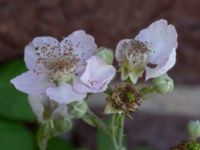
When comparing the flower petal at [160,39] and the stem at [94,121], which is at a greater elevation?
the flower petal at [160,39]

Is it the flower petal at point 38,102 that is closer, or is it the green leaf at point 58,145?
the flower petal at point 38,102

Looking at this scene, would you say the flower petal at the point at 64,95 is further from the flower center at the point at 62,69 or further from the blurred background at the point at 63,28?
the blurred background at the point at 63,28

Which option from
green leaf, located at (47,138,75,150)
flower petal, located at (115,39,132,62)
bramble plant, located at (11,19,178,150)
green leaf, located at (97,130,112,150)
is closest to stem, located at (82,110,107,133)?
bramble plant, located at (11,19,178,150)

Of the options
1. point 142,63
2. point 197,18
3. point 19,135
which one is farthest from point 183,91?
point 142,63

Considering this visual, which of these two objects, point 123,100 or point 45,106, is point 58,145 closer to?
point 45,106

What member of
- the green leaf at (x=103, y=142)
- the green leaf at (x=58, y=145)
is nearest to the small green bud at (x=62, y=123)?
the green leaf at (x=103, y=142)

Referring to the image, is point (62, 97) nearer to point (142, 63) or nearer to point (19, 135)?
point (142, 63)

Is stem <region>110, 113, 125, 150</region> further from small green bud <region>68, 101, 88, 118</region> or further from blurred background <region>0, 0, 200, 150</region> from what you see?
blurred background <region>0, 0, 200, 150</region>
